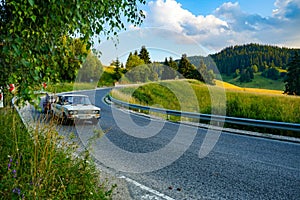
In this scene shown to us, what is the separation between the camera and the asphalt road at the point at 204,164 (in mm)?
4711

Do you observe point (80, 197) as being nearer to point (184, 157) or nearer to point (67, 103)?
point (184, 157)

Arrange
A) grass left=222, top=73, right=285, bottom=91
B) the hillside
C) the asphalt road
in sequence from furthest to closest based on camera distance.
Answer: the hillside, grass left=222, top=73, right=285, bottom=91, the asphalt road

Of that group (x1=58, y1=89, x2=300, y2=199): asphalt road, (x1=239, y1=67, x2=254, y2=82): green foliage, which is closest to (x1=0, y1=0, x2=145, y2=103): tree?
(x1=58, y1=89, x2=300, y2=199): asphalt road

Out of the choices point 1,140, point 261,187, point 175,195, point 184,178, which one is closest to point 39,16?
point 1,140

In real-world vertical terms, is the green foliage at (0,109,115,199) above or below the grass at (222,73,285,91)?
below

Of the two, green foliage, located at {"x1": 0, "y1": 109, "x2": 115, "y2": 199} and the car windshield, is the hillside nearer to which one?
the car windshield

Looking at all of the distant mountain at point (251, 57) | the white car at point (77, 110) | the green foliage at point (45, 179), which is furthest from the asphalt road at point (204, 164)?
the distant mountain at point (251, 57)

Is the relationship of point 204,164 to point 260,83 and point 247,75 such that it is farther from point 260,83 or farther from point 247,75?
point 247,75

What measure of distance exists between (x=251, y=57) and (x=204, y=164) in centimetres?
9015

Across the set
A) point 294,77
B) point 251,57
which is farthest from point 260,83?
point 294,77

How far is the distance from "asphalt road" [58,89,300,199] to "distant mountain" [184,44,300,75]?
253 ft

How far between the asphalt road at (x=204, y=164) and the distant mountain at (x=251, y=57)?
77.1 metres

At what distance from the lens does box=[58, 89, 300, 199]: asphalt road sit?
185 inches

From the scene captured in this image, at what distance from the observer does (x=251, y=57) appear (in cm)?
8881
